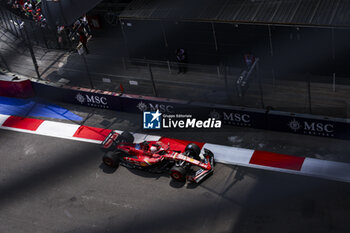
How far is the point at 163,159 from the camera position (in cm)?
1622

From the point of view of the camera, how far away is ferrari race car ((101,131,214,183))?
15.7m

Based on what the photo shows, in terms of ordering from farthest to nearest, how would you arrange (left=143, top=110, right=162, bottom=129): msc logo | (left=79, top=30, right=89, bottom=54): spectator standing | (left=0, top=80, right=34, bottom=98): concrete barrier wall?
(left=79, top=30, right=89, bottom=54): spectator standing → (left=0, top=80, right=34, bottom=98): concrete barrier wall → (left=143, top=110, right=162, bottom=129): msc logo

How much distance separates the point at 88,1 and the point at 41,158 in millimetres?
7162

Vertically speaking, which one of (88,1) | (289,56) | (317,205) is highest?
(88,1)

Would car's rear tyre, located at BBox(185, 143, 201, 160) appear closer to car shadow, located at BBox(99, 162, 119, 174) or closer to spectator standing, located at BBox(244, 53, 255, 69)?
car shadow, located at BBox(99, 162, 119, 174)

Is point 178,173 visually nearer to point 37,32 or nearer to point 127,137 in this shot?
point 127,137

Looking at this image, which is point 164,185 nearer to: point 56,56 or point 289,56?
point 289,56

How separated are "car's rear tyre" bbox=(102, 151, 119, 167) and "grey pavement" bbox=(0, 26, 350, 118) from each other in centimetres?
375

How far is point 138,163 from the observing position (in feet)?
54.0

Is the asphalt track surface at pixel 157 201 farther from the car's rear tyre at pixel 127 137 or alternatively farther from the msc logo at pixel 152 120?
the msc logo at pixel 152 120

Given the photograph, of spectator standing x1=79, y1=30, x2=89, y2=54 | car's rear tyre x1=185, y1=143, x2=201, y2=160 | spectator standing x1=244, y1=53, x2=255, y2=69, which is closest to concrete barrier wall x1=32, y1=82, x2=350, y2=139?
car's rear tyre x1=185, y1=143, x2=201, y2=160

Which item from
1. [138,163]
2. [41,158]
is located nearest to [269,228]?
[138,163]

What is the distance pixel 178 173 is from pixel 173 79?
600 centimetres

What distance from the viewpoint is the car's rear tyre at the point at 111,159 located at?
16.6 m
